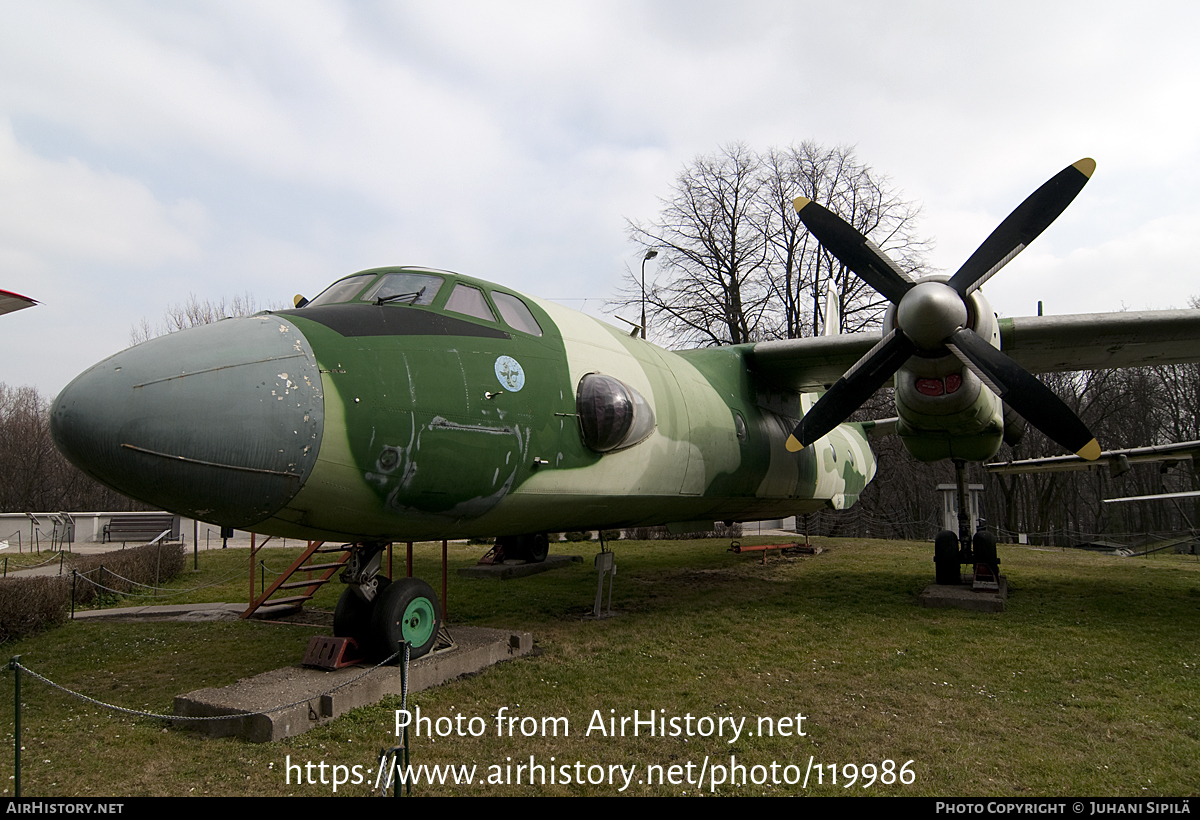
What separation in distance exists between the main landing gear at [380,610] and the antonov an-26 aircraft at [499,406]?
0.08ft

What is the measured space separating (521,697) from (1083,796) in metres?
3.95

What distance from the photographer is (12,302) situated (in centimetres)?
820

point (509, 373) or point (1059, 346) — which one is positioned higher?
point (1059, 346)

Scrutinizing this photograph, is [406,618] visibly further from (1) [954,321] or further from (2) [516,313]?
(1) [954,321]

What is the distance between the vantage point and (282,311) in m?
5.53

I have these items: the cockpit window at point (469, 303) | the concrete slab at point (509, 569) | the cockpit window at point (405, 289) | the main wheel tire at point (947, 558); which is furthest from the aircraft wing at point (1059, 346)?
the concrete slab at point (509, 569)

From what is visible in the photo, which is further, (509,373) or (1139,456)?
(1139,456)

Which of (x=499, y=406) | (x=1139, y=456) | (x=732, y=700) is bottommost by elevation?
(x=732, y=700)

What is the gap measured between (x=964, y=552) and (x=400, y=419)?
1013 centimetres

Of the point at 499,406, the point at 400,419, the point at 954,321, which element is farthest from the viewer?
the point at 954,321

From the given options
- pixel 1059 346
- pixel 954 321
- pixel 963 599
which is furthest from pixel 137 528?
pixel 1059 346

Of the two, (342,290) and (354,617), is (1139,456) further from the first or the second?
(342,290)

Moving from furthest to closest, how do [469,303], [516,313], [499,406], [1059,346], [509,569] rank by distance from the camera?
[509,569], [1059,346], [516,313], [469,303], [499,406]

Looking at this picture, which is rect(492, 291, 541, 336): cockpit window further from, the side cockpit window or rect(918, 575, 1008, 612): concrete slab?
rect(918, 575, 1008, 612): concrete slab
